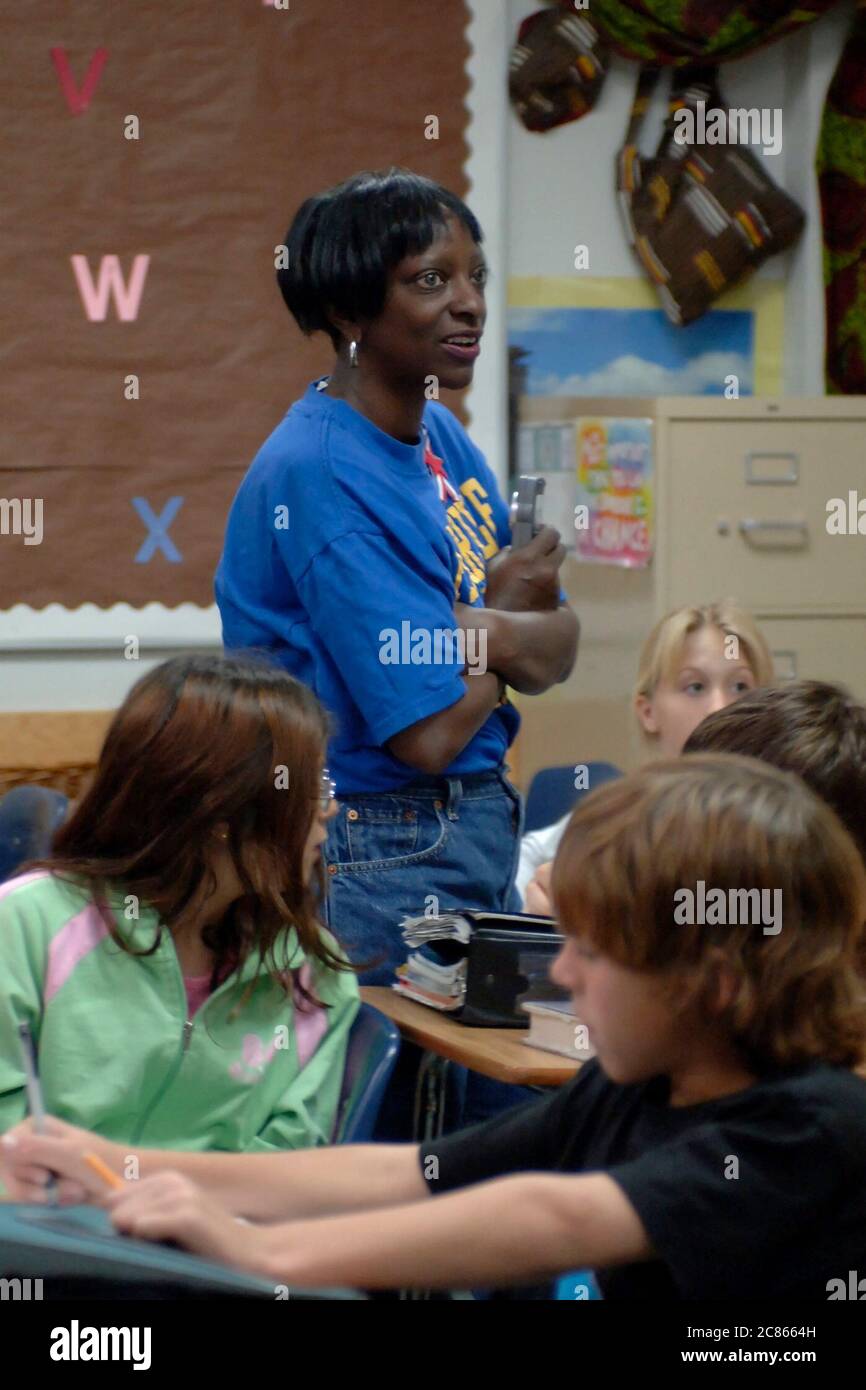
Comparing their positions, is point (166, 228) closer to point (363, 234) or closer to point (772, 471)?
point (772, 471)

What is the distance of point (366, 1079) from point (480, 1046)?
0.68 feet

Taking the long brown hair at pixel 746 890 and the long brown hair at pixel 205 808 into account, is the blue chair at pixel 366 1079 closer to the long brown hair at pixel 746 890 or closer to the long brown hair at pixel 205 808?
the long brown hair at pixel 205 808

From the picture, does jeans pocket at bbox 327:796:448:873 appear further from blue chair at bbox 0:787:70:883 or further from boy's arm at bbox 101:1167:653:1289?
boy's arm at bbox 101:1167:653:1289

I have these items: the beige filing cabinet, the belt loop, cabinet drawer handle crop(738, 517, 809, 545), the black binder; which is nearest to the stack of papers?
the black binder

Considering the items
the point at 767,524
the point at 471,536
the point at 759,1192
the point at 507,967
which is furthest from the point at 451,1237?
the point at 767,524

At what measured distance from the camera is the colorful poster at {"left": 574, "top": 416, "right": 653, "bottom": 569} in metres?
4.01

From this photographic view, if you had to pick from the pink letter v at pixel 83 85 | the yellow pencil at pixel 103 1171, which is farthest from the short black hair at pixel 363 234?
the pink letter v at pixel 83 85

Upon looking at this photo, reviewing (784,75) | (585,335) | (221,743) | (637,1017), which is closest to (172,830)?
(221,743)

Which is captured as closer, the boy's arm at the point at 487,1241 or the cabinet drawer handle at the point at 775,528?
the boy's arm at the point at 487,1241

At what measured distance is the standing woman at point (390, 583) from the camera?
210 centimetres

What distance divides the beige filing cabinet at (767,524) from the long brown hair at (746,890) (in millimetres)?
2842

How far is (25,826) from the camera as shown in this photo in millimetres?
2920

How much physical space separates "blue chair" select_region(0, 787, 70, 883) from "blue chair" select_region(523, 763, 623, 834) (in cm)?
105
